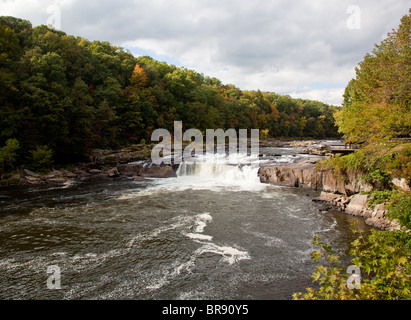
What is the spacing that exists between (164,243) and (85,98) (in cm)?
2515

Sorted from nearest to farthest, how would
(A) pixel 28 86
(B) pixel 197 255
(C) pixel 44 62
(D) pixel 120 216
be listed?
(B) pixel 197 255 < (D) pixel 120 216 < (A) pixel 28 86 < (C) pixel 44 62

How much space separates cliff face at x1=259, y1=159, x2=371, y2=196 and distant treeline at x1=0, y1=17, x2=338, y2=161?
65.3 ft

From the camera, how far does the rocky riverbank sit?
11516mm

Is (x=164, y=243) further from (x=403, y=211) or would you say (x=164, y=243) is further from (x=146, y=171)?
(x=146, y=171)

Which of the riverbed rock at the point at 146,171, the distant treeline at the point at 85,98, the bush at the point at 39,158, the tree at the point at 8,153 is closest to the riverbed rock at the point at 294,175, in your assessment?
the riverbed rock at the point at 146,171

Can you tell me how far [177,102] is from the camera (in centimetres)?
5459

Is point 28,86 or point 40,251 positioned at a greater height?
point 28,86

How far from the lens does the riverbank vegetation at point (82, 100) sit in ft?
76.7

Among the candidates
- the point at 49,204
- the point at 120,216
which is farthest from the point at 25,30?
the point at 120,216

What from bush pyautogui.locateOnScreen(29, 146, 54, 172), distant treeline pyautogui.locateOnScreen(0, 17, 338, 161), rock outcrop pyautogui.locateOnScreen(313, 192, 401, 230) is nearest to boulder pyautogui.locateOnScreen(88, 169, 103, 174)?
distant treeline pyautogui.locateOnScreen(0, 17, 338, 161)

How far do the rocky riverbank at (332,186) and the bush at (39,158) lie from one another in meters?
19.8

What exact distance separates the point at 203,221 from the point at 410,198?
840 cm

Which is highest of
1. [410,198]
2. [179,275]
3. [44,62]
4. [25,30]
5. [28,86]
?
[25,30]
